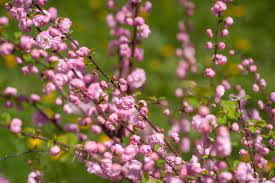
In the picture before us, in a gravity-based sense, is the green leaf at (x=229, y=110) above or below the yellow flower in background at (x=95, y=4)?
below

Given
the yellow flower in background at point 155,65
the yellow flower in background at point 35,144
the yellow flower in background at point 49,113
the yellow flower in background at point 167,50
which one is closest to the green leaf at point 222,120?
the yellow flower in background at point 35,144

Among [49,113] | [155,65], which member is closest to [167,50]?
[155,65]

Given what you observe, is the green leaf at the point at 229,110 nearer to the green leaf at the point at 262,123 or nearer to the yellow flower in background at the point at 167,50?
the green leaf at the point at 262,123

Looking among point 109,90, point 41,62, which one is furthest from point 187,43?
point 109,90

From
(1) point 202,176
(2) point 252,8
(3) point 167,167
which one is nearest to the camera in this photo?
(1) point 202,176

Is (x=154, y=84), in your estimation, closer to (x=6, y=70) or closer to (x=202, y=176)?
(x=6, y=70)

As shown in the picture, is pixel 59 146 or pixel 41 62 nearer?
pixel 59 146

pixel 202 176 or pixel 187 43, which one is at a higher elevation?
pixel 187 43
